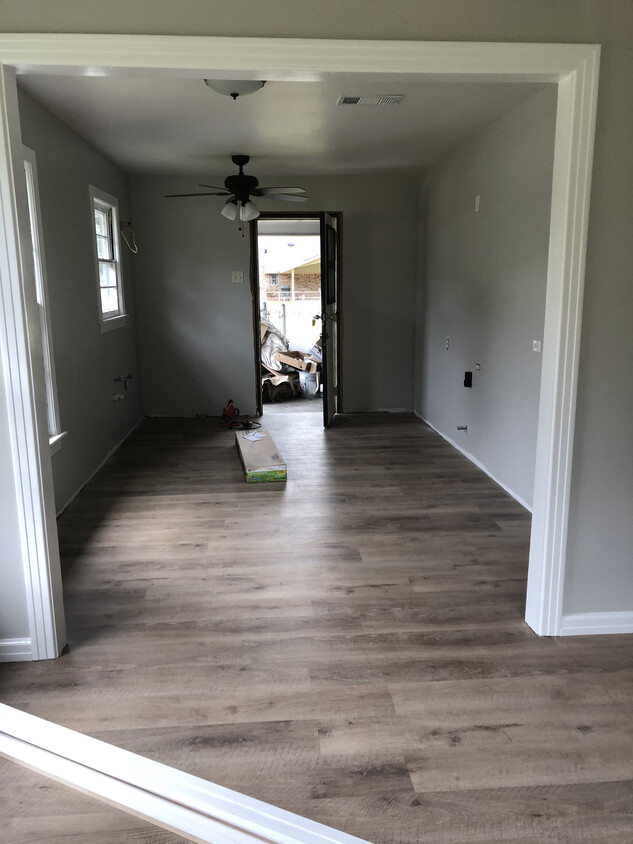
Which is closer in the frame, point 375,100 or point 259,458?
point 375,100

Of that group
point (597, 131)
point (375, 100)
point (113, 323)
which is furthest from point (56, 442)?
point (597, 131)

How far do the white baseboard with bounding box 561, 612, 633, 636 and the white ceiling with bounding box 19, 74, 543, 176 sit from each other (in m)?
2.54

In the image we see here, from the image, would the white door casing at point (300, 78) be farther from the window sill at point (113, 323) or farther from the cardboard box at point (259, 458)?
the window sill at point (113, 323)

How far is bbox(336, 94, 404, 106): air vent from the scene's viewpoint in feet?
12.5

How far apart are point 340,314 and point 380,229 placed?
952mm

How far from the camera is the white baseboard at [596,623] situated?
8.67 feet

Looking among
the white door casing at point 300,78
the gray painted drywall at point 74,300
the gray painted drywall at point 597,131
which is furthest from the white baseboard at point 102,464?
the gray painted drywall at point 597,131

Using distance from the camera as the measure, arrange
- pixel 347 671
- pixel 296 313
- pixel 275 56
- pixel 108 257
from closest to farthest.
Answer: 1. pixel 275 56
2. pixel 347 671
3. pixel 108 257
4. pixel 296 313

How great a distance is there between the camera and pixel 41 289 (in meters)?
3.86

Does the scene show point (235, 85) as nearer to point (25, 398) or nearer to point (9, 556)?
point (25, 398)

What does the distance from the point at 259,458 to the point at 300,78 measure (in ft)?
10.1

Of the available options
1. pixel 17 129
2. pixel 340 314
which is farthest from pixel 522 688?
pixel 340 314

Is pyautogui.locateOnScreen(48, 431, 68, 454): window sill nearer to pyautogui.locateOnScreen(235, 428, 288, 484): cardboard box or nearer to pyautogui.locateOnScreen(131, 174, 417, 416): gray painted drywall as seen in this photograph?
pyautogui.locateOnScreen(235, 428, 288, 484): cardboard box

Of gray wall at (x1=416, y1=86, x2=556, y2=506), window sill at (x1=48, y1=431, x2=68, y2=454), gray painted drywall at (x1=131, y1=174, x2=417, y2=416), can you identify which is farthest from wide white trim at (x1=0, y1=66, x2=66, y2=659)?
gray painted drywall at (x1=131, y1=174, x2=417, y2=416)
